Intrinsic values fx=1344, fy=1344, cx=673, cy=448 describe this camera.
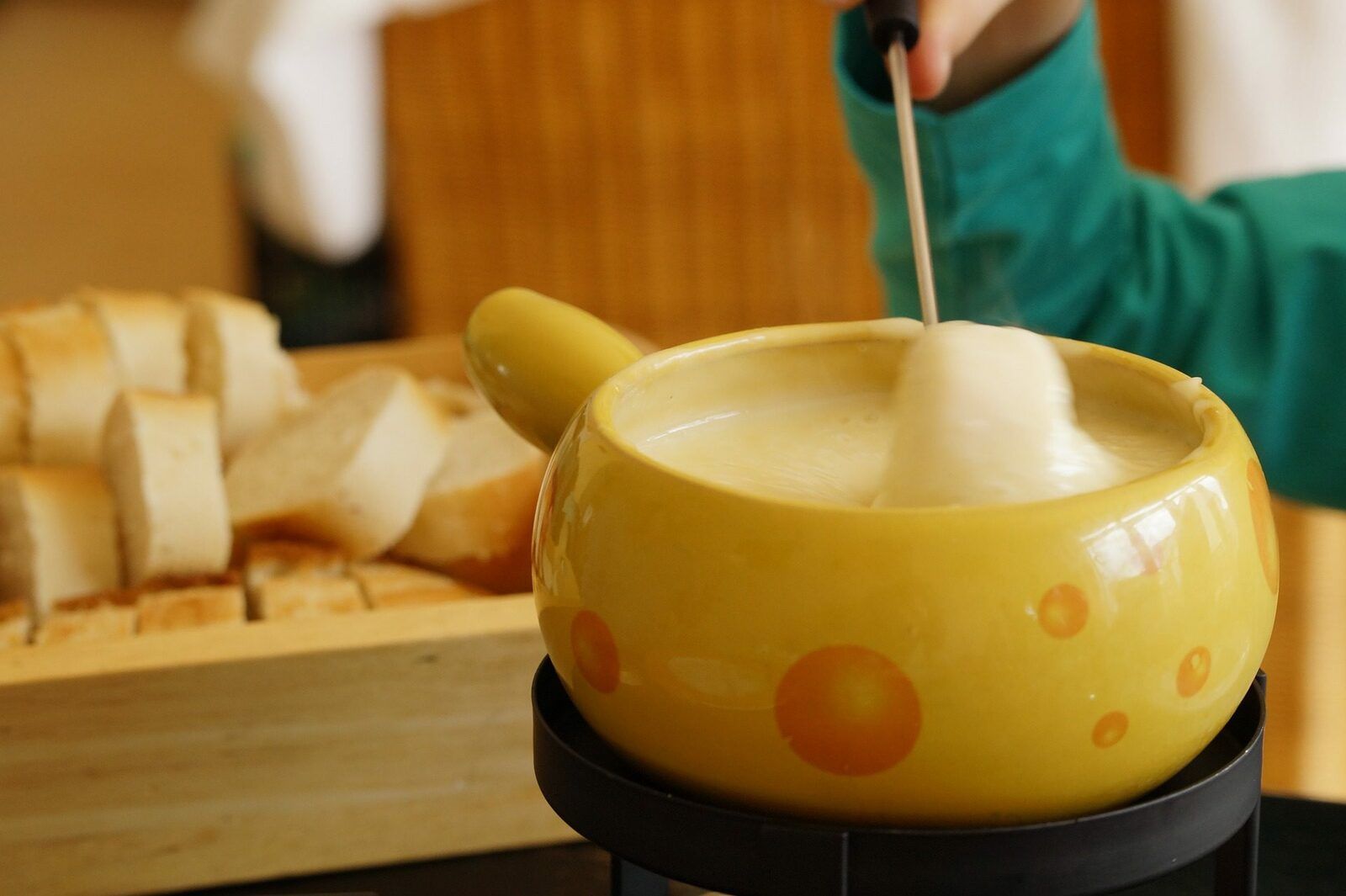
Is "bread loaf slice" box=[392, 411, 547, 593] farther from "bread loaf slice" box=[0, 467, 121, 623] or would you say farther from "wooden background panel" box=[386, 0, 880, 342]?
"wooden background panel" box=[386, 0, 880, 342]

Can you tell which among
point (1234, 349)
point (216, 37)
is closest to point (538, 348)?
point (1234, 349)

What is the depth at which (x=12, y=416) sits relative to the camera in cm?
82

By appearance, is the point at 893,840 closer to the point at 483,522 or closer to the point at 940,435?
the point at 940,435

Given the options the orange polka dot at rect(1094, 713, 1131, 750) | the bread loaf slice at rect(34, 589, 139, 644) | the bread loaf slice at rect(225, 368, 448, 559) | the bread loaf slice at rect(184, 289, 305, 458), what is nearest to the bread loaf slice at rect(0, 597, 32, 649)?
the bread loaf slice at rect(34, 589, 139, 644)

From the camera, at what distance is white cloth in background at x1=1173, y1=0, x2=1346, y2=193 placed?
4.87 feet

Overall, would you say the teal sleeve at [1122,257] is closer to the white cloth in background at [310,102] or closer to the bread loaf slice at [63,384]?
the bread loaf slice at [63,384]

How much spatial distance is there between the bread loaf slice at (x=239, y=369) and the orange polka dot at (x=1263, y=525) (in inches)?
27.8

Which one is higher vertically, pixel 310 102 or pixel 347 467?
pixel 310 102

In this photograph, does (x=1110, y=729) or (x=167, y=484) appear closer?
(x=1110, y=729)

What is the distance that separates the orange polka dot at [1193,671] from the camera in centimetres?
29

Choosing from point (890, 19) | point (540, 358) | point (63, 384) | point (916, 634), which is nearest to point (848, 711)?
point (916, 634)

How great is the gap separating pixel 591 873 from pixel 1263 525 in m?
0.26

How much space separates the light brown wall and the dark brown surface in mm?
2222

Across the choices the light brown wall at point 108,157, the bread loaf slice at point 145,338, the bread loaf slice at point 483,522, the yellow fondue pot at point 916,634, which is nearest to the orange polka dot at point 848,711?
the yellow fondue pot at point 916,634
